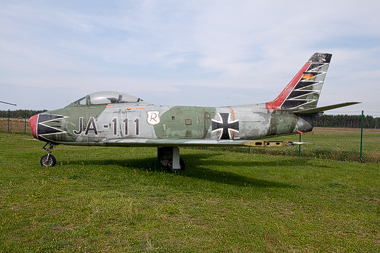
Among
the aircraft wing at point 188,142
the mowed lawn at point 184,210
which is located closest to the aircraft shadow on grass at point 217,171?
the mowed lawn at point 184,210

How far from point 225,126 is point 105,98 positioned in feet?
17.1

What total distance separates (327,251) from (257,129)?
7.63 metres

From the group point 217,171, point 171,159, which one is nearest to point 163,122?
point 171,159

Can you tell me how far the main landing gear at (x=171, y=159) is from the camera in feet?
35.4

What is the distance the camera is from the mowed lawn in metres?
4.43

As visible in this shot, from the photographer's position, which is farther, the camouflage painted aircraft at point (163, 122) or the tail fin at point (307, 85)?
the tail fin at point (307, 85)

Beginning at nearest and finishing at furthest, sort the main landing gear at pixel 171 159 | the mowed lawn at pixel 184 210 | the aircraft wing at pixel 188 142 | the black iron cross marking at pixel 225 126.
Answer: the mowed lawn at pixel 184 210, the aircraft wing at pixel 188 142, the main landing gear at pixel 171 159, the black iron cross marking at pixel 225 126

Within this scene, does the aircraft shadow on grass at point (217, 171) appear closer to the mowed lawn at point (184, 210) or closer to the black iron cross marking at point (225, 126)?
the mowed lawn at point (184, 210)

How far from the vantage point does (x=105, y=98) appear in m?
11.0

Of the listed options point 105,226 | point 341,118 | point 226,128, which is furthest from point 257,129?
point 341,118

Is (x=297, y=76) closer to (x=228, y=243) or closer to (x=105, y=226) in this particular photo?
(x=228, y=243)

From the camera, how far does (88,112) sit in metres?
10.7

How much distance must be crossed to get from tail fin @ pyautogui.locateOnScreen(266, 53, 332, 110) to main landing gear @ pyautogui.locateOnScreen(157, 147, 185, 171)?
16.7 feet

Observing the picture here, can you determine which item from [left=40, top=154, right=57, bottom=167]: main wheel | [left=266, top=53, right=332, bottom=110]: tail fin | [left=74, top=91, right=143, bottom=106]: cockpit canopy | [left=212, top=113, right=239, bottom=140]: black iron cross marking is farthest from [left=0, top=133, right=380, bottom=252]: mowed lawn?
[left=266, top=53, right=332, bottom=110]: tail fin
